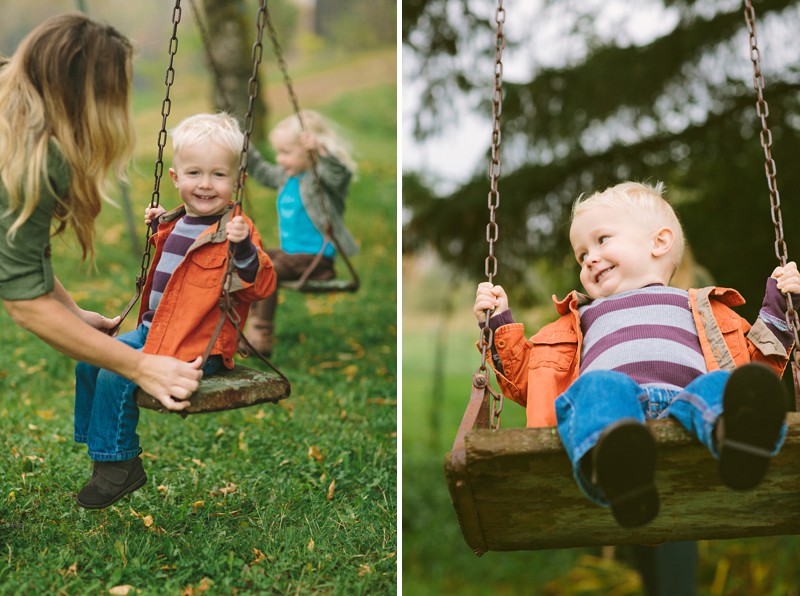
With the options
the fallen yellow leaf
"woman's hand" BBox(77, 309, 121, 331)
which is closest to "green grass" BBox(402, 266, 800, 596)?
the fallen yellow leaf

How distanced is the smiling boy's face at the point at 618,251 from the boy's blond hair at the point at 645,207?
0.02m

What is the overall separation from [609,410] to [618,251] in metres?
0.87

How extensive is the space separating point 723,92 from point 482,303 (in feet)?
14.9

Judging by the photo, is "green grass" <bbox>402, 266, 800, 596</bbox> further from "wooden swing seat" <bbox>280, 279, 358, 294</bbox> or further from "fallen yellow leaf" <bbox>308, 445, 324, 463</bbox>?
"fallen yellow leaf" <bbox>308, 445, 324, 463</bbox>

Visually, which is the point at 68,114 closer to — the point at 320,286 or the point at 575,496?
the point at 575,496

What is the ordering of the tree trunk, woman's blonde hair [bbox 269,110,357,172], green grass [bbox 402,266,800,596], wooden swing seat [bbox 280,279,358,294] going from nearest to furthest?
1. wooden swing seat [bbox 280,279,358,294]
2. woman's blonde hair [bbox 269,110,357,172]
3. green grass [bbox 402,266,800,596]
4. the tree trunk

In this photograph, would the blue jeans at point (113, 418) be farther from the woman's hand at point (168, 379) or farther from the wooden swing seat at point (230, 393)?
the woman's hand at point (168, 379)

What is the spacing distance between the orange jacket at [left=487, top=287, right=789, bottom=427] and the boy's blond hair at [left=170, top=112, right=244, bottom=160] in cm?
119

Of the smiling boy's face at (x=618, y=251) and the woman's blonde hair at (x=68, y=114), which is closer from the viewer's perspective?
the woman's blonde hair at (x=68, y=114)

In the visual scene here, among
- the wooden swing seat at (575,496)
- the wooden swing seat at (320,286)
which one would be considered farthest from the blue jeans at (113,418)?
the wooden swing seat at (320,286)

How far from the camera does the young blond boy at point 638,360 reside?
2.10 metres

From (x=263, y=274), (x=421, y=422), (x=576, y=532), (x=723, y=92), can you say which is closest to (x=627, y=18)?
(x=723, y=92)

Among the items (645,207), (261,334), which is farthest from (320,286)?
(645,207)

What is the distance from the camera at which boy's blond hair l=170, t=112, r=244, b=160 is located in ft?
10.4
